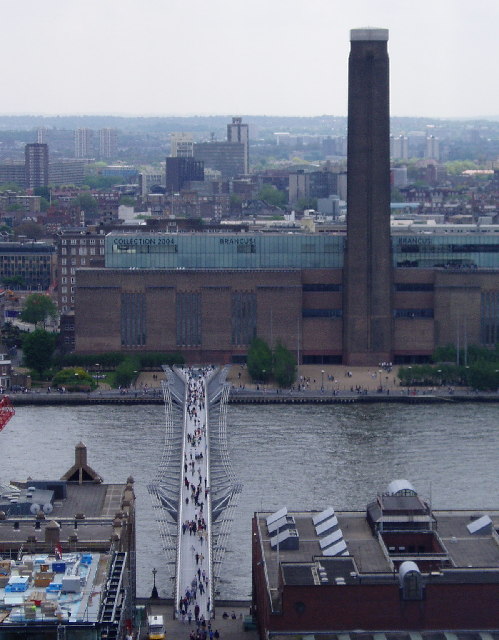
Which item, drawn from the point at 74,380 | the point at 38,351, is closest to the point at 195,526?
the point at 74,380

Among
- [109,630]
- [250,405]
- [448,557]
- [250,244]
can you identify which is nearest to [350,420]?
[250,405]

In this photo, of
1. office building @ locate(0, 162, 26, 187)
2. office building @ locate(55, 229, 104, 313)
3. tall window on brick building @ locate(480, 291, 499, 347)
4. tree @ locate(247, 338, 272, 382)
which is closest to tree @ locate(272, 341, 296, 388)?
tree @ locate(247, 338, 272, 382)

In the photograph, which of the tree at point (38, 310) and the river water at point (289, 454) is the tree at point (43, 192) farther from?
the river water at point (289, 454)

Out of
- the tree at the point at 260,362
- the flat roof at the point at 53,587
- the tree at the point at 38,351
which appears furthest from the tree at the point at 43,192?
the flat roof at the point at 53,587

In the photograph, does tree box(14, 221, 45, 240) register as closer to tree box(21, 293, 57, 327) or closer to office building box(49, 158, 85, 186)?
tree box(21, 293, 57, 327)

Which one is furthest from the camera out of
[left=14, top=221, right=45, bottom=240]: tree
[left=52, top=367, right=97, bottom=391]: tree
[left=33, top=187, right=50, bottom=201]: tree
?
[left=33, top=187, right=50, bottom=201]: tree
